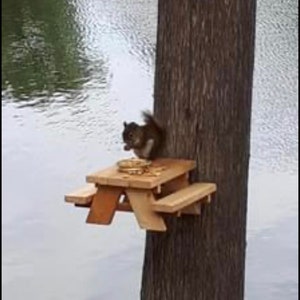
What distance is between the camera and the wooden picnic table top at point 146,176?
154 centimetres

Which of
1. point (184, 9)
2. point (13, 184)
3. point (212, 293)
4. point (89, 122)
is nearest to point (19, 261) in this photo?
point (13, 184)

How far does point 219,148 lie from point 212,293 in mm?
275

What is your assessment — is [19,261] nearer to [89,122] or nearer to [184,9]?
[89,122]

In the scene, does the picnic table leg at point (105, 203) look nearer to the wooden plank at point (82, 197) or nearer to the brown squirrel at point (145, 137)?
the wooden plank at point (82, 197)

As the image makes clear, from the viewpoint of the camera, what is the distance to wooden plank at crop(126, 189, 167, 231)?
60.4 inches

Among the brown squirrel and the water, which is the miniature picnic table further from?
the water

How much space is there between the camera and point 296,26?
2.37m

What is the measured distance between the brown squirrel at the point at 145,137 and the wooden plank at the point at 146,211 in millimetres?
131

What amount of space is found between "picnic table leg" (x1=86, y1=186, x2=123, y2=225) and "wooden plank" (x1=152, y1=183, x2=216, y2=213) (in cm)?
8

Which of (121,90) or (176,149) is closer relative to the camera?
(176,149)

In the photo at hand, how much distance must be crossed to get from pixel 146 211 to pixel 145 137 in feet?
0.54

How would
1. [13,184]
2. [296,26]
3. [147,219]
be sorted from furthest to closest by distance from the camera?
[296,26] < [13,184] < [147,219]

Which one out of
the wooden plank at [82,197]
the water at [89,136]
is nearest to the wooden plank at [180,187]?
the wooden plank at [82,197]

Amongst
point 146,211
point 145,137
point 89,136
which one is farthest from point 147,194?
point 89,136
